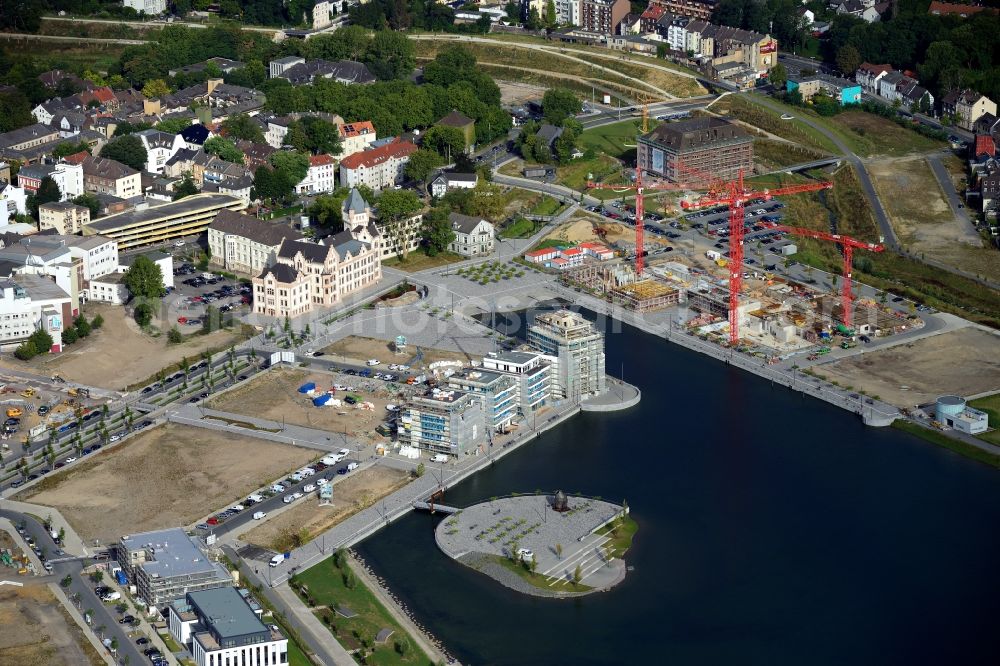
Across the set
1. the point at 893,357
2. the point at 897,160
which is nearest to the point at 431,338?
the point at 893,357

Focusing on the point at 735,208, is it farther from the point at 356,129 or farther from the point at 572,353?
the point at 356,129

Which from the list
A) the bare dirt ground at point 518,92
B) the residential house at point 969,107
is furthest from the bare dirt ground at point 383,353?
the residential house at point 969,107

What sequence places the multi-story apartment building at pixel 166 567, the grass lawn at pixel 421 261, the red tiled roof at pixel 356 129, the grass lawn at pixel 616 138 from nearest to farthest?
1. the multi-story apartment building at pixel 166 567
2. the grass lawn at pixel 421 261
3. the red tiled roof at pixel 356 129
4. the grass lawn at pixel 616 138

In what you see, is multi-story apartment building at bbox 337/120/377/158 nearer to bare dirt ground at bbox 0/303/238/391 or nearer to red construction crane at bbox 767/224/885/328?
red construction crane at bbox 767/224/885/328

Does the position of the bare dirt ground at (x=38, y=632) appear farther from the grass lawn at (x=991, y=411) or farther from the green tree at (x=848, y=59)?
the green tree at (x=848, y=59)

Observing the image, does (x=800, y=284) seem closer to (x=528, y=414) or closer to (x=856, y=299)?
(x=856, y=299)

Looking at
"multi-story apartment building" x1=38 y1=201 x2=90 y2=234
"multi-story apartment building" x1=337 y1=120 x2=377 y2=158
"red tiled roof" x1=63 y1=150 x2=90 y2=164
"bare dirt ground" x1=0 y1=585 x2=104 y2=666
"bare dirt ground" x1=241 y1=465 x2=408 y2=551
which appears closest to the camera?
"bare dirt ground" x1=0 y1=585 x2=104 y2=666

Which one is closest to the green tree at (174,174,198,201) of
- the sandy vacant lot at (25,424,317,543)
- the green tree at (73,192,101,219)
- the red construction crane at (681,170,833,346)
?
the green tree at (73,192,101,219)
